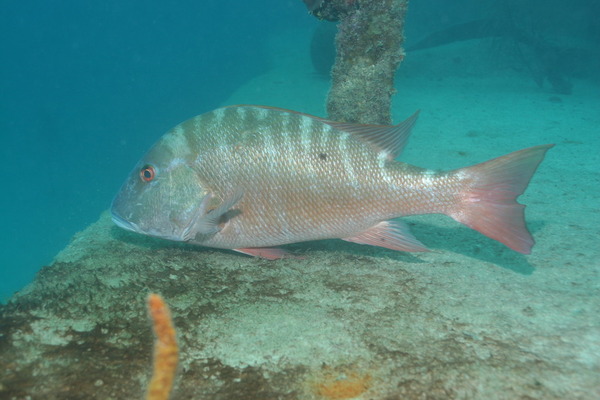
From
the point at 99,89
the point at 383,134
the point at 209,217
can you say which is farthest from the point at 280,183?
the point at 99,89

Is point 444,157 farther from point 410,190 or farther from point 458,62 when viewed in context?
point 458,62

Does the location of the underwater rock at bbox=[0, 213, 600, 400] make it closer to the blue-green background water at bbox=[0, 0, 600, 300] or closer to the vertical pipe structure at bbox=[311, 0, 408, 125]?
the vertical pipe structure at bbox=[311, 0, 408, 125]

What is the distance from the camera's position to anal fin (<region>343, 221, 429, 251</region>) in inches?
102

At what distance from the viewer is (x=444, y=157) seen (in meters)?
6.36

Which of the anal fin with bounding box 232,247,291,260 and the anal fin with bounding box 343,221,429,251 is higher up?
the anal fin with bounding box 232,247,291,260

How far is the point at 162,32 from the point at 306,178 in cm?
11413

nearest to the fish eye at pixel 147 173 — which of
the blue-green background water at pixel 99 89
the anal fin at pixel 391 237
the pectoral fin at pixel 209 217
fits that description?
the pectoral fin at pixel 209 217

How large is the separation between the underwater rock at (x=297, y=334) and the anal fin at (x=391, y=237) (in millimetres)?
248

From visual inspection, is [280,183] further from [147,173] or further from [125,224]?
[125,224]

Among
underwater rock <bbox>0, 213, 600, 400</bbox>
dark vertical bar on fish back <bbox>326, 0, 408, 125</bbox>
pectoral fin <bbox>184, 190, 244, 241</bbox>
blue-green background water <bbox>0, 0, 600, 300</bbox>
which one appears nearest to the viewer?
underwater rock <bbox>0, 213, 600, 400</bbox>

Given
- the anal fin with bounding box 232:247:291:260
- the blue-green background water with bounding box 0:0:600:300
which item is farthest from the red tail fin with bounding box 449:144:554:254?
the blue-green background water with bounding box 0:0:600:300

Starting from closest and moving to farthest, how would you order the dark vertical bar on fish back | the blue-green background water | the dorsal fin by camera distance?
the dorsal fin → the dark vertical bar on fish back → the blue-green background water

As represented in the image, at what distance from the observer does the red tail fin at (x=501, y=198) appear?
7.31ft

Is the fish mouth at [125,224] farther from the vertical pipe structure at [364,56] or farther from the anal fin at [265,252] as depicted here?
the vertical pipe structure at [364,56]
